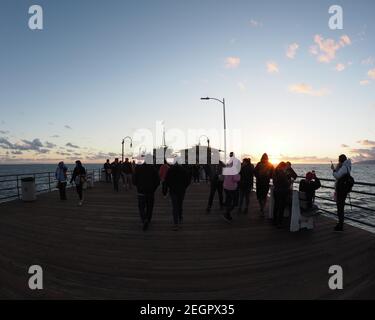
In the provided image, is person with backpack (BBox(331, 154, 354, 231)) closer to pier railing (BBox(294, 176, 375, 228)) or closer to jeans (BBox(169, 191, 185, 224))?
pier railing (BBox(294, 176, 375, 228))

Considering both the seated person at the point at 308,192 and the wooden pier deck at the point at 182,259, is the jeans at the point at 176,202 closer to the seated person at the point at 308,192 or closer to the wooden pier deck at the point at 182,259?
the wooden pier deck at the point at 182,259

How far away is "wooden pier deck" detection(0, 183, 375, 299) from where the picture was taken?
387 cm

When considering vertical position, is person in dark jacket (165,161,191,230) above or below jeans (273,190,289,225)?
above

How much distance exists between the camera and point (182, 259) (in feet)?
16.6

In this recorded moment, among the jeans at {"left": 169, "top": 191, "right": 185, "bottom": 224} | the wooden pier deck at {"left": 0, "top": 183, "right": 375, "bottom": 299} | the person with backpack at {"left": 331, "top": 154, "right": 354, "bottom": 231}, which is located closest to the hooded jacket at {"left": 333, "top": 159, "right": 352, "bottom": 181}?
the person with backpack at {"left": 331, "top": 154, "right": 354, "bottom": 231}

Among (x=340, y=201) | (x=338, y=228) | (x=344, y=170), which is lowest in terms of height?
(x=338, y=228)

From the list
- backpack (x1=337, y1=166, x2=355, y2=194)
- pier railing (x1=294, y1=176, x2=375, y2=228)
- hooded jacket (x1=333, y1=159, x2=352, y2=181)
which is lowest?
pier railing (x1=294, y1=176, x2=375, y2=228)

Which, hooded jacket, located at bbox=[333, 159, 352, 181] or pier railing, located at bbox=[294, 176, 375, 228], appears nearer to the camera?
hooded jacket, located at bbox=[333, 159, 352, 181]

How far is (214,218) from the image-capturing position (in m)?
8.74

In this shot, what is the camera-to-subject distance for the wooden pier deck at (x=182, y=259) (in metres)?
3.87

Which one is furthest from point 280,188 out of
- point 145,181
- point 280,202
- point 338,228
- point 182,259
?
point 145,181

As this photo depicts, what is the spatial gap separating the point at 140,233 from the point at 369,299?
5.01 metres

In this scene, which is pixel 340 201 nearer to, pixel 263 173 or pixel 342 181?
pixel 342 181

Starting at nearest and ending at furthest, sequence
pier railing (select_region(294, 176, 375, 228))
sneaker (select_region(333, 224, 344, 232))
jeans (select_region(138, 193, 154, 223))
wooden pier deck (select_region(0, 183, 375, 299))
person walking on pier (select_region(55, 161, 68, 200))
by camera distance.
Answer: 1. wooden pier deck (select_region(0, 183, 375, 299))
2. pier railing (select_region(294, 176, 375, 228))
3. sneaker (select_region(333, 224, 344, 232))
4. jeans (select_region(138, 193, 154, 223))
5. person walking on pier (select_region(55, 161, 68, 200))
